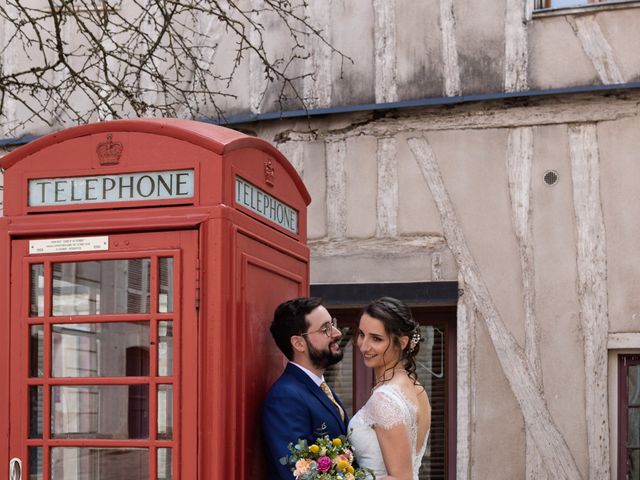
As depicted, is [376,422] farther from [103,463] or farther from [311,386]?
[103,463]

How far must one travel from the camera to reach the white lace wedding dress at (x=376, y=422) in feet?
15.7

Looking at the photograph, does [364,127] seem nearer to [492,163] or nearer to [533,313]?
[492,163]

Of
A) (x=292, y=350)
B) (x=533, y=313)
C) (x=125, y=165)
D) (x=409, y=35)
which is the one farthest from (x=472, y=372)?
(x=125, y=165)

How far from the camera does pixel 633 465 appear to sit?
9.17 m

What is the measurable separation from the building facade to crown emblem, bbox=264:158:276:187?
458cm

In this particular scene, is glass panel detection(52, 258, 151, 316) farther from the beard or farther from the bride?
the bride

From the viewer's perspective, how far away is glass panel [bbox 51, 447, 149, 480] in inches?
176

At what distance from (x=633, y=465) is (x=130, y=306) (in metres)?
5.78

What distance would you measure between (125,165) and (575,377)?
547 cm

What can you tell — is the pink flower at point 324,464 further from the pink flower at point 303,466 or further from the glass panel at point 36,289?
the glass panel at point 36,289

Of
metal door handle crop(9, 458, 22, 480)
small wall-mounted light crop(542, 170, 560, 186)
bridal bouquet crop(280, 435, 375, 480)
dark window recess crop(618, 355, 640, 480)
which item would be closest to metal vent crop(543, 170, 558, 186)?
small wall-mounted light crop(542, 170, 560, 186)

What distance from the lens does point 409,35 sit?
381 inches

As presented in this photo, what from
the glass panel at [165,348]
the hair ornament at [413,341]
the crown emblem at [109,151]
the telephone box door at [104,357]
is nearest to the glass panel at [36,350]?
the telephone box door at [104,357]

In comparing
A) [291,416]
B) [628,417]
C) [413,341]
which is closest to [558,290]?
[628,417]
